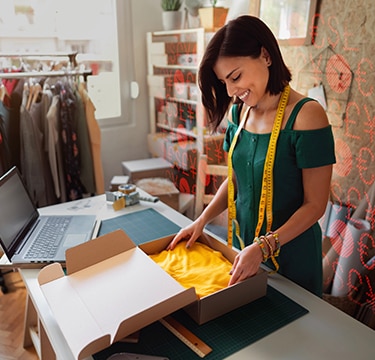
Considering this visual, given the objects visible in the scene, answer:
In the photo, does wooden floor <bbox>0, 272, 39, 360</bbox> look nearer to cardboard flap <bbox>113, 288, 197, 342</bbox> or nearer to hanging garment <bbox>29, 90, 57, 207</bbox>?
hanging garment <bbox>29, 90, 57, 207</bbox>

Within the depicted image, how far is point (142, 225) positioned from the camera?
1699 mm

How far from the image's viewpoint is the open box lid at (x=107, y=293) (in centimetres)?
90

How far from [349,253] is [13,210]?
1746 millimetres

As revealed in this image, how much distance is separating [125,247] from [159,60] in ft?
8.19

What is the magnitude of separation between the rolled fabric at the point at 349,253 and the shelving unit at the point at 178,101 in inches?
47.3

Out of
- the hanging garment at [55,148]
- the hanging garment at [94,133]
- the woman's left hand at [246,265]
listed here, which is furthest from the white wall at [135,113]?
the woman's left hand at [246,265]

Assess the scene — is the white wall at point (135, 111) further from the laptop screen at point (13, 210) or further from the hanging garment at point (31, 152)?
the laptop screen at point (13, 210)

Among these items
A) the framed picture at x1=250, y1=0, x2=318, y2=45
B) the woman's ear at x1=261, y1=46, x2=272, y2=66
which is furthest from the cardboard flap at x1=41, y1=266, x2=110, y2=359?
the framed picture at x1=250, y1=0, x2=318, y2=45

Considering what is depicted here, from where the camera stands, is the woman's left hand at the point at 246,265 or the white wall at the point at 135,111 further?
the white wall at the point at 135,111

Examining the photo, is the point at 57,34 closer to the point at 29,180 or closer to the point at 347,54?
the point at 29,180

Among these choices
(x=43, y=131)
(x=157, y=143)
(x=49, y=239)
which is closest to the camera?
(x=49, y=239)

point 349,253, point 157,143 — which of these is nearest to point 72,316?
point 349,253

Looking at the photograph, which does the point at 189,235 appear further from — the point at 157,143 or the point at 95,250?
the point at 157,143

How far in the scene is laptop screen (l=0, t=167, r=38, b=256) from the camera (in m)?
1.41
